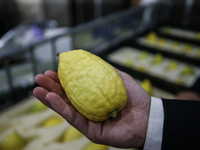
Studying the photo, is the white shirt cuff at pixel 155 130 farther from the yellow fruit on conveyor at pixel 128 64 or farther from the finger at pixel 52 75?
the yellow fruit on conveyor at pixel 128 64

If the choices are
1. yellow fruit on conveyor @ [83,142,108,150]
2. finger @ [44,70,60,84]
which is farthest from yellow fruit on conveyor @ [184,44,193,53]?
finger @ [44,70,60,84]

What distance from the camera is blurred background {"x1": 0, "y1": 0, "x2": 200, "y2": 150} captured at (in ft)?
5.53

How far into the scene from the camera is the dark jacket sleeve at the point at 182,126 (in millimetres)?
880

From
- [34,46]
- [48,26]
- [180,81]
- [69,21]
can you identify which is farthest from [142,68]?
[69,21]

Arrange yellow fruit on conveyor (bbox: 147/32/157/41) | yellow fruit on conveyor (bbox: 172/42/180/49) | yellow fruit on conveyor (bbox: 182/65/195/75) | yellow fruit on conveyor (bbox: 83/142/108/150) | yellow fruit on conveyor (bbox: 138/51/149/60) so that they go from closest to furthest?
yellow fruit on conveyor (bbox: 83/142/108/150) < yellow fruit on conveyor (bbox: 182/65/195/75) < yellow fruit on conveyor (bbox: 138/51/149/60) < yellow fruit on conveyor (bbox: 172/42/180/49) < yellow fruit on conveyor (bbox: 147/32/157/41)

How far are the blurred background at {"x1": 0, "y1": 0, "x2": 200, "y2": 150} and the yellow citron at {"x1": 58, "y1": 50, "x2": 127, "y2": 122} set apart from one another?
573 millimetres

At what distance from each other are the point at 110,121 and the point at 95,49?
204cm

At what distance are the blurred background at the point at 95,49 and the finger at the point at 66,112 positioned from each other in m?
0.50

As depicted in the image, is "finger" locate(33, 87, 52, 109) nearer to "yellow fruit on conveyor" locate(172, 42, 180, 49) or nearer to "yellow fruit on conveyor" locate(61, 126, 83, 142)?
"yellow fruit on conveyor" locate(61, 126, 83, 142)

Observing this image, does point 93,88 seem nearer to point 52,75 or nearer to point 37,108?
point 52,75

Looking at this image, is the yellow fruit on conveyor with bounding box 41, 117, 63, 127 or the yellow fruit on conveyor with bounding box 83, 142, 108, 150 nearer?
the yellow fruit on conveyor with bounding box 83, 142, 108, 150

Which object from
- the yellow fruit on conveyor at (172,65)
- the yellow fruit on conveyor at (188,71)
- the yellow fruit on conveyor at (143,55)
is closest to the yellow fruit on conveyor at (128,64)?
the yellow fruit on conveyor at (143,55)

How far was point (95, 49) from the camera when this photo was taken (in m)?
2.90

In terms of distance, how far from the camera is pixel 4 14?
4766 mm
